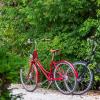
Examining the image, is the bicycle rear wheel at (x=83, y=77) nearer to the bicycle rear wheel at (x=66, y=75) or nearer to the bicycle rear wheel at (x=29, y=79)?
the bicycle rear wheel at (x=66, y=75)

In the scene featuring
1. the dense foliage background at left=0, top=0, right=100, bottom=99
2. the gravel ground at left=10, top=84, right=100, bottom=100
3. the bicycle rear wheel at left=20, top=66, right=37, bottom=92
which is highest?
the dense foliage background at left=0, top=0, right=100, bottom=99

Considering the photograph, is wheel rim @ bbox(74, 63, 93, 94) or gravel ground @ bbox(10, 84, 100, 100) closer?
gravel ground @ bbox(10, 84, 100, 100)

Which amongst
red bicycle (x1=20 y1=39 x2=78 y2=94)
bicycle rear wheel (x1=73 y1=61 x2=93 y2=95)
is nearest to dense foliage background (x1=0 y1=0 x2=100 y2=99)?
bicycle rear wheel (x1=73 y1=61 x2=93 y2=95)

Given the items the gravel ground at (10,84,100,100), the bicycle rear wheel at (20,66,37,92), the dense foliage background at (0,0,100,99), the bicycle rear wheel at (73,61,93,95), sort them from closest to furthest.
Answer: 1. the gravel ground at (10,84,100,100)
2. the bicycle rear wheel at (73,61,93,95)
3. the bicycle rear wheel at (20,66,37,92)
4. the dense foliage background at (0,0,100,99)

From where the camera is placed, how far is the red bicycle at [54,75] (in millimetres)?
8469

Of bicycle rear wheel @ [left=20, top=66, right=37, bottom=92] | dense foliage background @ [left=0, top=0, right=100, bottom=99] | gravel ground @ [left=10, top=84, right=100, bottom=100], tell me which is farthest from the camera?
dense foliage background @ [left=0, top=0, right=100, bottom=99]

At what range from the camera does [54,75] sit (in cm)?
871

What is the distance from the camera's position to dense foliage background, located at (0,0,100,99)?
30.5 feet

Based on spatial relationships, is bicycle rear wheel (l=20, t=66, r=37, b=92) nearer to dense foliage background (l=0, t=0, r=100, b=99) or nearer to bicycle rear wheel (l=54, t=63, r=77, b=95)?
dense foliage background (l=0, t=0, r=100, b=99)

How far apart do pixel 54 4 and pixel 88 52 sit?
1.34 m

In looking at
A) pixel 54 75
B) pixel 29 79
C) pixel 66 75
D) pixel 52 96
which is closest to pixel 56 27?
pixel 29 79

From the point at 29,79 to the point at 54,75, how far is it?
72 centimetres

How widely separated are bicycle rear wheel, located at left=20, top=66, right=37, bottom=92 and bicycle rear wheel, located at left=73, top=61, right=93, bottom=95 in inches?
37.1

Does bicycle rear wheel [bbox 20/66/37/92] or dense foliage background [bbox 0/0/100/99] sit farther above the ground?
dense foliage background [bbox 0/0/100/99]
